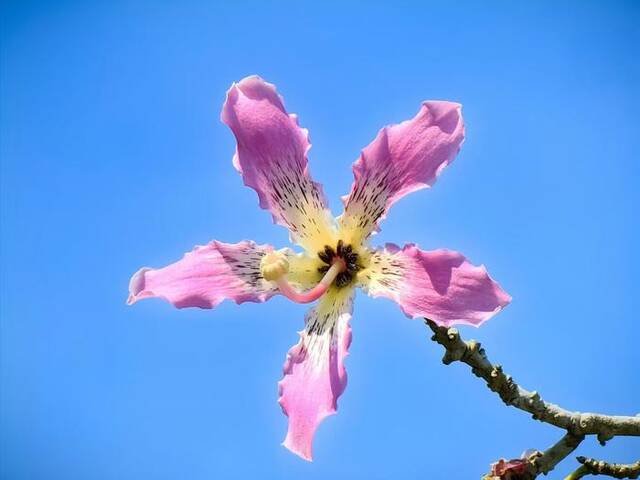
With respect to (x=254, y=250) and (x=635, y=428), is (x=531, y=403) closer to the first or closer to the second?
(x=635, y=428)

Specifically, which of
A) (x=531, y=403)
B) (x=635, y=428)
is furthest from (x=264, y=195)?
(x=635, y=428)

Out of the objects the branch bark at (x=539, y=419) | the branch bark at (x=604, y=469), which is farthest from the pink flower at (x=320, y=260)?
the branch bark at (x=604, y=469)

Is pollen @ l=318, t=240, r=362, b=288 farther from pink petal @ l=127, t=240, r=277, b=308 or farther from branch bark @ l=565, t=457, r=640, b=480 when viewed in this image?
branch bark @ l=565, t=457, r=640, b=480

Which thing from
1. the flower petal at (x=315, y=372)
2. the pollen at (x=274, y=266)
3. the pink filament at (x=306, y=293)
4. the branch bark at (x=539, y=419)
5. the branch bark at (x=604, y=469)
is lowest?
the branch bark at (x=604, y=469)

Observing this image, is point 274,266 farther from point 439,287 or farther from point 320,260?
point 439,287

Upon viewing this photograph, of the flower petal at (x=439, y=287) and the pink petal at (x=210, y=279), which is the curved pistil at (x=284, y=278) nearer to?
the pink petal at (x=210, y=279)

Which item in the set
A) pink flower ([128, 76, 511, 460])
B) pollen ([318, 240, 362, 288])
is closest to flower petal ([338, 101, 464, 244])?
pink flower ([128, 76, 511, 460])

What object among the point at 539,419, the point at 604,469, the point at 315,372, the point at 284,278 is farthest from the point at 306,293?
the point at 604,469
